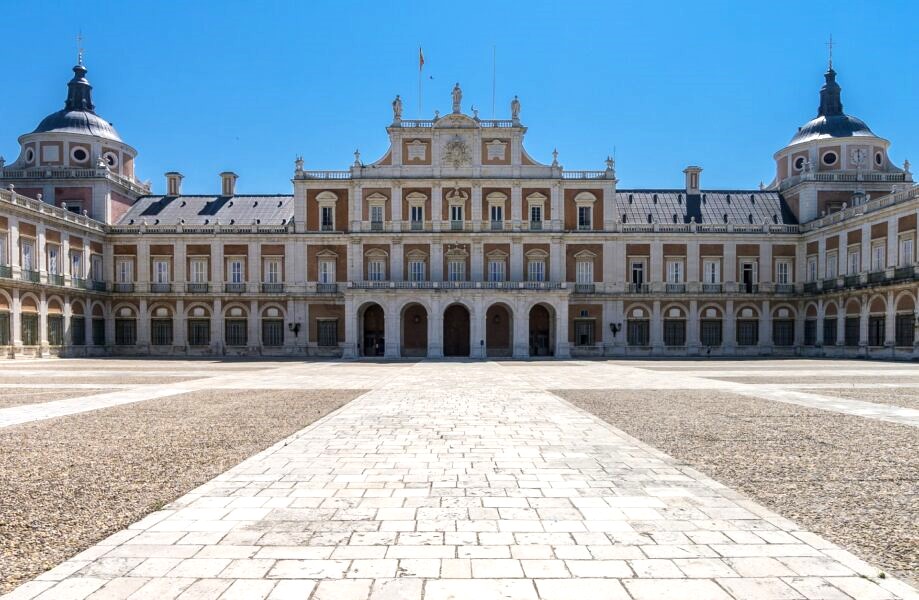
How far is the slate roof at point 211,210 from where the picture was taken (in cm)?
5184

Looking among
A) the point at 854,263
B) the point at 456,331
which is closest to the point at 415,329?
the point at 456,331

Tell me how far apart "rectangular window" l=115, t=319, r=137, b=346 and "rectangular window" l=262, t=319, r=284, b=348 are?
9.29m

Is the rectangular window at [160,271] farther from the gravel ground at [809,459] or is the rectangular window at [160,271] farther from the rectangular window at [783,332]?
the rectangular window at [783,332]

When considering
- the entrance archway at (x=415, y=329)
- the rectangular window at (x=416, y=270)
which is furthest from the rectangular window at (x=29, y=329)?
the rectangular window at (x=416, y=270)

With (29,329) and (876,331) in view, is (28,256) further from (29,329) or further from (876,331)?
(876,331)

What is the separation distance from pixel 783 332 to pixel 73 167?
52.9 meters

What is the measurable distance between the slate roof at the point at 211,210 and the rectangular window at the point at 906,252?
40.3 meters

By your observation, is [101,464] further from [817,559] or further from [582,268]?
[582,268]

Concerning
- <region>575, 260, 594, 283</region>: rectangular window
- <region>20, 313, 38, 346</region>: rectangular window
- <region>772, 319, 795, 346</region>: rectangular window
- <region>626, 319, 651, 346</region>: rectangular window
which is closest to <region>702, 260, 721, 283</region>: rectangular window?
<region>772, 319, 795, 346</region>: rectangular window

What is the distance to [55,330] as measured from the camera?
42.6 m

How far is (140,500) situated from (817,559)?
6.25 m

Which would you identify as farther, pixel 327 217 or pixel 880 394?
pixel 327 217

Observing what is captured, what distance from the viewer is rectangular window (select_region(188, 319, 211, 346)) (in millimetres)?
49250

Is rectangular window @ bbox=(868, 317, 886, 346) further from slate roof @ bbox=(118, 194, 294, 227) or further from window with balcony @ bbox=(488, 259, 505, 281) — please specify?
slate roof @ bbox=(118, 194, 294, 227)
